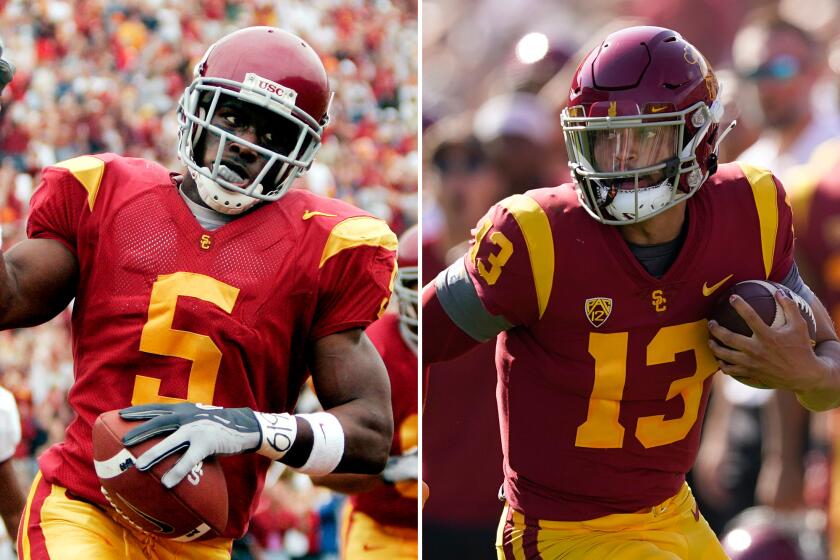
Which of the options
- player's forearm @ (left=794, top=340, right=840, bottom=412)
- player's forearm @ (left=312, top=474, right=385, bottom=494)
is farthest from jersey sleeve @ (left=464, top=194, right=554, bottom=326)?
player's forearm @ (left=312, top=474, right=385, bottom=494)

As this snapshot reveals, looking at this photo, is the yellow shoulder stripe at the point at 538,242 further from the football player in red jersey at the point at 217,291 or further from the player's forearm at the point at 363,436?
the player's forearm at the point at 363,436

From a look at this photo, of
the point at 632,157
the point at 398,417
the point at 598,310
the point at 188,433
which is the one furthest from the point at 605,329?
the point at 398,417

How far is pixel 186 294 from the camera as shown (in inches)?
91.5

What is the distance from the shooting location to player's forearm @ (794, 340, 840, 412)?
2477 mm

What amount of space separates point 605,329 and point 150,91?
3.09 meters

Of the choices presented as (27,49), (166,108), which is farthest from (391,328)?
(27,49)

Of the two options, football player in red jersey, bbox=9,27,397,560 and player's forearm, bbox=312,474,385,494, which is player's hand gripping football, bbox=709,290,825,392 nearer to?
football player in red jersey, bbox=9,27,397,560

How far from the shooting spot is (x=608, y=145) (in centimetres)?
250

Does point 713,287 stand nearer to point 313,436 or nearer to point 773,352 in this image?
point 773,352

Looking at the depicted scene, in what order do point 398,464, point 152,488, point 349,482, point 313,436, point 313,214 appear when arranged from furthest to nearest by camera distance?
point 398,464 → point 349,482 → point 313,214 → point 313,436 → point 152,488

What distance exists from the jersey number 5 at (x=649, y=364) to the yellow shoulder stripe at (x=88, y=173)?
37.8 inches

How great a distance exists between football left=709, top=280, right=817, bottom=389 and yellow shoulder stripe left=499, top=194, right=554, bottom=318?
0.32 metres

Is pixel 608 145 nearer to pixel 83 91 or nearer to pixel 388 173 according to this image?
pixel 388 173

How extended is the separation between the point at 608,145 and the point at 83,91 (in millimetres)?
3136
